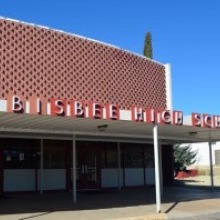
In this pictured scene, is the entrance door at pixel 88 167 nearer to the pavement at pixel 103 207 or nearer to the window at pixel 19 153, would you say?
the pavement at pixel 103 207

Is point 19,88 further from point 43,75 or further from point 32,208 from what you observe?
point 32,208

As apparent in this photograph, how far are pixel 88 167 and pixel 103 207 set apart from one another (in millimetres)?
8611

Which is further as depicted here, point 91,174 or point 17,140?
point 91,174

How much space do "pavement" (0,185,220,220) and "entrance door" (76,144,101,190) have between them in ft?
8.78

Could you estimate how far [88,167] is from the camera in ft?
87.3

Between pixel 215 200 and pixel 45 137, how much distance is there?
335 inches

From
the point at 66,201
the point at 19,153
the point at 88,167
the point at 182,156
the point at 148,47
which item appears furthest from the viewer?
the point at 182,156

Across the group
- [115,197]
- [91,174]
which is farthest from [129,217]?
[91,174]

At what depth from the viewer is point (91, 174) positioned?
2669 centimetres

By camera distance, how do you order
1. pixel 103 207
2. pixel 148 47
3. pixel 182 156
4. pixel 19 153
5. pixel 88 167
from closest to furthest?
pixel 103 207, pixel 19 153, pixel 88 167, pixel 148 47, pixel 182 156

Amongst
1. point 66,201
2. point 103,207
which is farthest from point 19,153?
point 103,207

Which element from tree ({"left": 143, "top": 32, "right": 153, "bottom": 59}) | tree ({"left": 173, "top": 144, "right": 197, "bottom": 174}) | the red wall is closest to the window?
the red wall

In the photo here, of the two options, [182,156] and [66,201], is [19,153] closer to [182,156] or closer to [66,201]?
[66,201]

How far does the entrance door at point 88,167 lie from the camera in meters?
26.1
